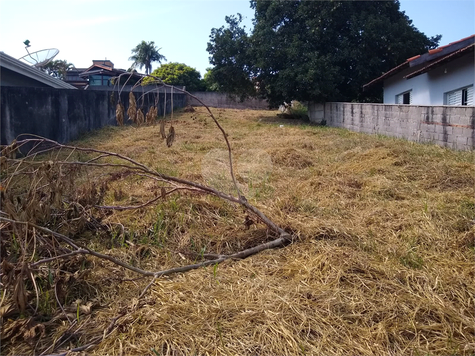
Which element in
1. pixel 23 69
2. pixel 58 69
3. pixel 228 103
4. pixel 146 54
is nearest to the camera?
pixel 23 69

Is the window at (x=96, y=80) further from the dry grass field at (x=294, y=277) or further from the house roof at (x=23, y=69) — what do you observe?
the dry grass field at (x=294, y=277)

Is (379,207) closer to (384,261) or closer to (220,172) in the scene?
(384,261)

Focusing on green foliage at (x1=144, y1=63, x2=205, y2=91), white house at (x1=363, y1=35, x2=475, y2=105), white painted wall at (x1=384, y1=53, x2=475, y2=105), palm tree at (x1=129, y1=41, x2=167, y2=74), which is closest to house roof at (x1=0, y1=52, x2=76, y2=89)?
white house at (x1=363, y1=35, x2=475, y2=105)

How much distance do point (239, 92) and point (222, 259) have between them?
15.0 m

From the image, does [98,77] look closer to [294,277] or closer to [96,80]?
[96,80]

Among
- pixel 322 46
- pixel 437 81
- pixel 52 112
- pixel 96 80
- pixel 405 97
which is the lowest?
pixel 52 112

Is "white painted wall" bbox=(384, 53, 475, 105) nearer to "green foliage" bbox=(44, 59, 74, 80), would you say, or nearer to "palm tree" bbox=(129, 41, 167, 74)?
"green foliage" bbox=(44, 59, 74, 80)

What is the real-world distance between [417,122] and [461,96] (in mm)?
2065

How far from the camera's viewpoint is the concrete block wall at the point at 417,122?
21.6ft

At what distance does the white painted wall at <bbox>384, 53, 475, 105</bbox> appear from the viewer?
881 cm

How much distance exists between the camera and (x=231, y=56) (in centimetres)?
1599

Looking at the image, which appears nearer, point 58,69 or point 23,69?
point 23,69

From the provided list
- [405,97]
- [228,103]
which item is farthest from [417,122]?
[228,103]

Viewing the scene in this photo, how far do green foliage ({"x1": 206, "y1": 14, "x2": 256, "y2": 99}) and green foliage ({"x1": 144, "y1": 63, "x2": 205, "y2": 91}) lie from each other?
35.1 feet
